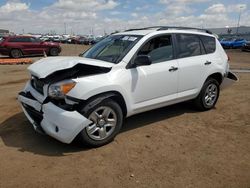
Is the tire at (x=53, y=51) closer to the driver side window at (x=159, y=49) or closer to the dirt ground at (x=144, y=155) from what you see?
the dirt ground at (x=144, y=155)

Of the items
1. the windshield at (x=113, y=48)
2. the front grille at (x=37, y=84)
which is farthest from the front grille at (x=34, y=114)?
the windshield at (x=113, y=48)

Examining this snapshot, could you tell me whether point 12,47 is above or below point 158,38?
below

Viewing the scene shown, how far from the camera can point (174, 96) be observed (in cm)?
582

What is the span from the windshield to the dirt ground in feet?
4.42

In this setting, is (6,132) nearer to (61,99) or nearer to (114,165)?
(61,99)

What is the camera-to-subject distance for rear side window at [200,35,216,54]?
6570mm

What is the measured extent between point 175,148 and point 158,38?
208cm

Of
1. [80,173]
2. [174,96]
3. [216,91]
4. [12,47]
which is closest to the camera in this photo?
[80,173]

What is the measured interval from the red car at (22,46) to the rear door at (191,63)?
17.0 metres

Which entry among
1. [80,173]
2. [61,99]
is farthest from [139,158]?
[61,99]

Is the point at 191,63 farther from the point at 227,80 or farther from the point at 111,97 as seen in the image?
the point at 111,97

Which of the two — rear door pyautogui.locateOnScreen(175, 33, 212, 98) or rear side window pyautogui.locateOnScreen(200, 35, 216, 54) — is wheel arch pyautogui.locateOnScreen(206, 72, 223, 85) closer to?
rear door pyautogui.locateOnScreen(175, 33, 212, 98)

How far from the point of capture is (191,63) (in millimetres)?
6031

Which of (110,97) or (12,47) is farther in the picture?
(12,47)
